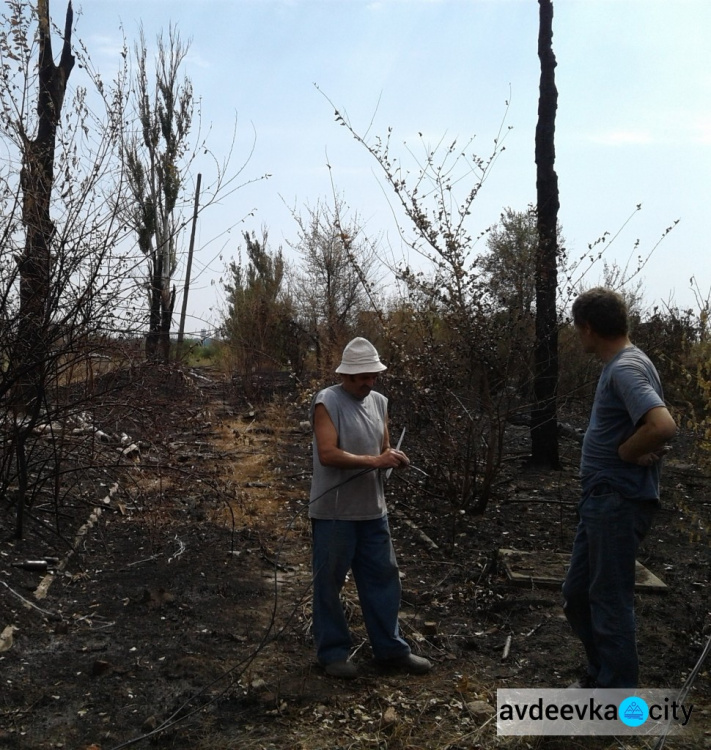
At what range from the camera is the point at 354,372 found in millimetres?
4266

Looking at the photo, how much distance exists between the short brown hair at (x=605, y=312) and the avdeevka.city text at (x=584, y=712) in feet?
5.43

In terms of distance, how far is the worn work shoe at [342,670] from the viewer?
4270 millimetres

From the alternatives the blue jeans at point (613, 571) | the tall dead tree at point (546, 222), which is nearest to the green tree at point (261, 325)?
the tall dead tree at point (546, 222)

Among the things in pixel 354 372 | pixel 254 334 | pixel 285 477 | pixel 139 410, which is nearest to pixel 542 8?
pixel 285 477

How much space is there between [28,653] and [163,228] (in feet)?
49.1

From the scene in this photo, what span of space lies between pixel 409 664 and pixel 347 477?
1069mm

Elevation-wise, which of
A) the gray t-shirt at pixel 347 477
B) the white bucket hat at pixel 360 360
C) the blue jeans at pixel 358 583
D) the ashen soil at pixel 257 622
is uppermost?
the white bucket hat at pixel 360 360

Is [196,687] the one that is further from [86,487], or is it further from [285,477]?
[285,477]

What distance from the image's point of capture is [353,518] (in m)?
4.27

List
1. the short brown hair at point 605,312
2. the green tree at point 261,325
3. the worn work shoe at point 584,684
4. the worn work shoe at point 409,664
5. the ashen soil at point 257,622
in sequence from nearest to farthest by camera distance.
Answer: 1. the short brown hair at point 605,312
2. the ashen soil at point 257,622
3. the worn work shoe at point 584,684
4. the worn work shoe at point 409,664
5. the green tree at point 261,325

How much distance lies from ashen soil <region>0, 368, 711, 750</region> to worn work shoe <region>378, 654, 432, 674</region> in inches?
2.3

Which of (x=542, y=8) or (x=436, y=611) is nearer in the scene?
(x=436, y=611)

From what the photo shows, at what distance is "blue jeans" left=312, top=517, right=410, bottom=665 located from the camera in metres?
4.27

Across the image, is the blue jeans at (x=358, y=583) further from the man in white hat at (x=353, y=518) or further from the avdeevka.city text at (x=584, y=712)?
the avdeevka.city text at (x=584, y=712)
